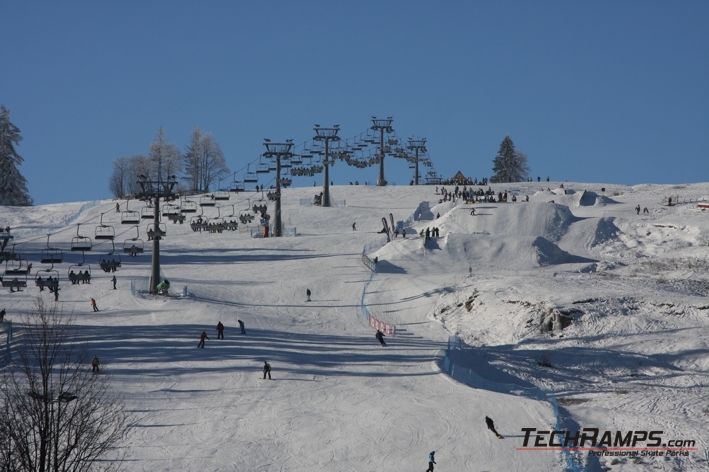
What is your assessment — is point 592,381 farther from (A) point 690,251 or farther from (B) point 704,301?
(A) point 690,251

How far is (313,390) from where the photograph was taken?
1393 inches

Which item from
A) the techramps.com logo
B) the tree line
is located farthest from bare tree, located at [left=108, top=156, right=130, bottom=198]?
the techramps.com logo

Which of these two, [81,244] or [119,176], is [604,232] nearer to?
[81,244]

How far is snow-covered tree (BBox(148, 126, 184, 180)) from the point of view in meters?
120

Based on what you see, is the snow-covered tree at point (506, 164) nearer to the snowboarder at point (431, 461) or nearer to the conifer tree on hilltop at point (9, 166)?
the conifer tree on hilltop at point (9, 166)

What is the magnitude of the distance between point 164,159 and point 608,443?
325 ft

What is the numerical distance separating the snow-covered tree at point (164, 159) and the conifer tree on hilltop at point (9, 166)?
21.4m

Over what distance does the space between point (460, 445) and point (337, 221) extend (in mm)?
56141

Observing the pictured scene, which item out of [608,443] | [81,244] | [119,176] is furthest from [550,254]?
[119,176]

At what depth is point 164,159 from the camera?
395 feet

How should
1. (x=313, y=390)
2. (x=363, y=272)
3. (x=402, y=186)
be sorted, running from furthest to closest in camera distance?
(x=402, y=186) → (x=363, y=272) → (x=313, y=390)

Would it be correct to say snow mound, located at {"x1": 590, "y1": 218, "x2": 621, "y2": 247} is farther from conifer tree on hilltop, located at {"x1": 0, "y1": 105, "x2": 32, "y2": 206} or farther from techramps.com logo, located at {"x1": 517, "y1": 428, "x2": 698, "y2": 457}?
conifer tree on hilltop, located at {"x1": 0, "y1": 105, "x2": 32, "y2": 206}

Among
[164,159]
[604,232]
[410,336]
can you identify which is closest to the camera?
[410,336]

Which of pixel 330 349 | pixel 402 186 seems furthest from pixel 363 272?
pixel 402 186
